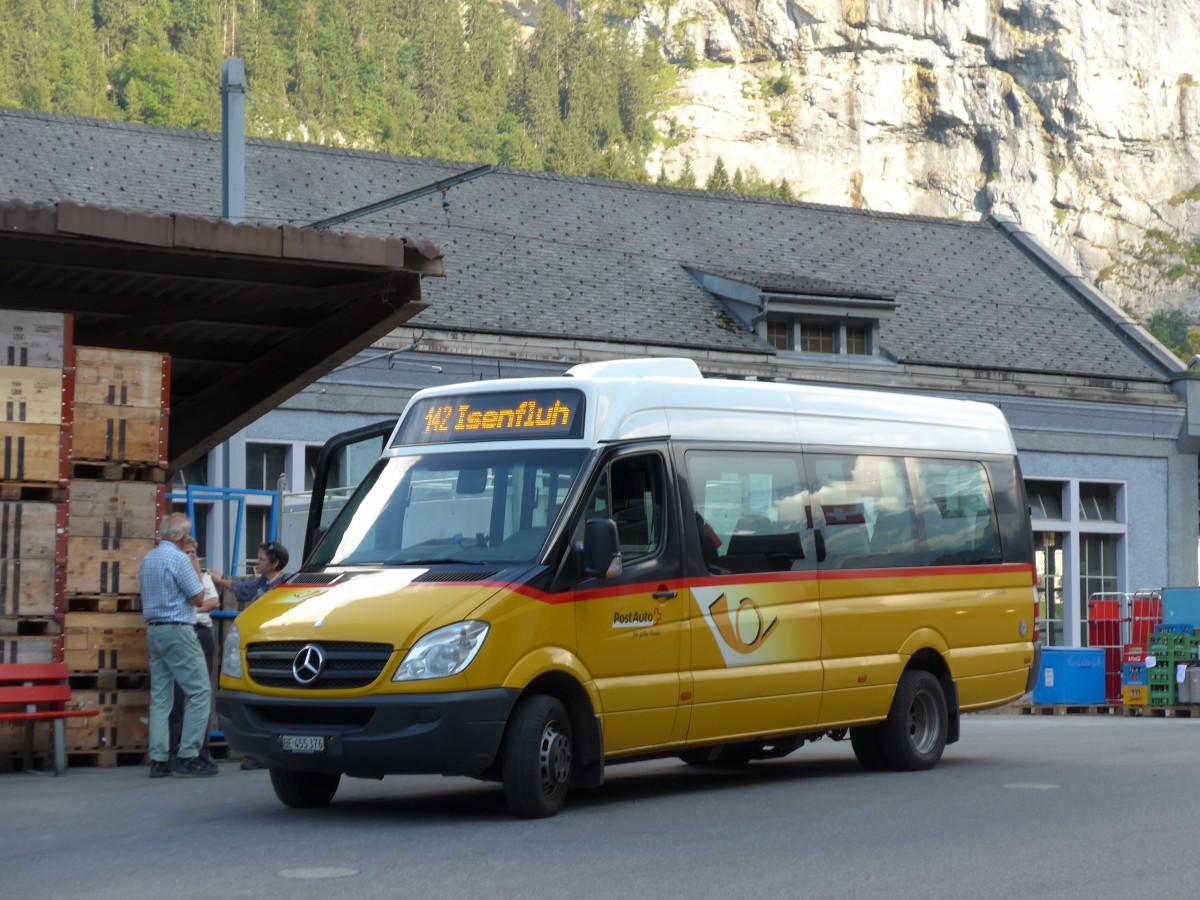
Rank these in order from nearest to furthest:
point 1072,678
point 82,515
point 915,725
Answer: point 915,725 < point 82,515 < point 1072,678

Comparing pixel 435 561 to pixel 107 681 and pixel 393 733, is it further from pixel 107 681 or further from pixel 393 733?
pixel 107 681

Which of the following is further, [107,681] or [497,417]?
[107,681]

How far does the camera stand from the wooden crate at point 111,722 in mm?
13539

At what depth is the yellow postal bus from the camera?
9883 millimetres

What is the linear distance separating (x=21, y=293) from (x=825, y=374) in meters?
19.6

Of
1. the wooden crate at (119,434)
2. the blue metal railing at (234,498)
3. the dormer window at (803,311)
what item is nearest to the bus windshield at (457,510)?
the wooden crate at (119,434)

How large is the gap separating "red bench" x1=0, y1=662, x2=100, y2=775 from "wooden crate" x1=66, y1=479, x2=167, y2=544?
1055 mm

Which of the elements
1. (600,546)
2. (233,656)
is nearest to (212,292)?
(233,656)

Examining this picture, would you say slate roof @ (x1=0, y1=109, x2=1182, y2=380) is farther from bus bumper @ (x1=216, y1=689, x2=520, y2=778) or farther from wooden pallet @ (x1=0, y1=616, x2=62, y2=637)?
bus bumper @ (x1=216, y1=689, x2=520, y2=778)

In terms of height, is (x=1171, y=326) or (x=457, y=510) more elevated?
(x=1171, y=326)

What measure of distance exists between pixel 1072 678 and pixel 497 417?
55.7 ft

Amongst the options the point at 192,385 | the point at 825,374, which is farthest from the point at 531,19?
the point at 192,385

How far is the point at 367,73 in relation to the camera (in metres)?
146

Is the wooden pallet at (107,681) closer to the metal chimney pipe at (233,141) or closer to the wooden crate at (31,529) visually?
the wooden crate at (31,529)
